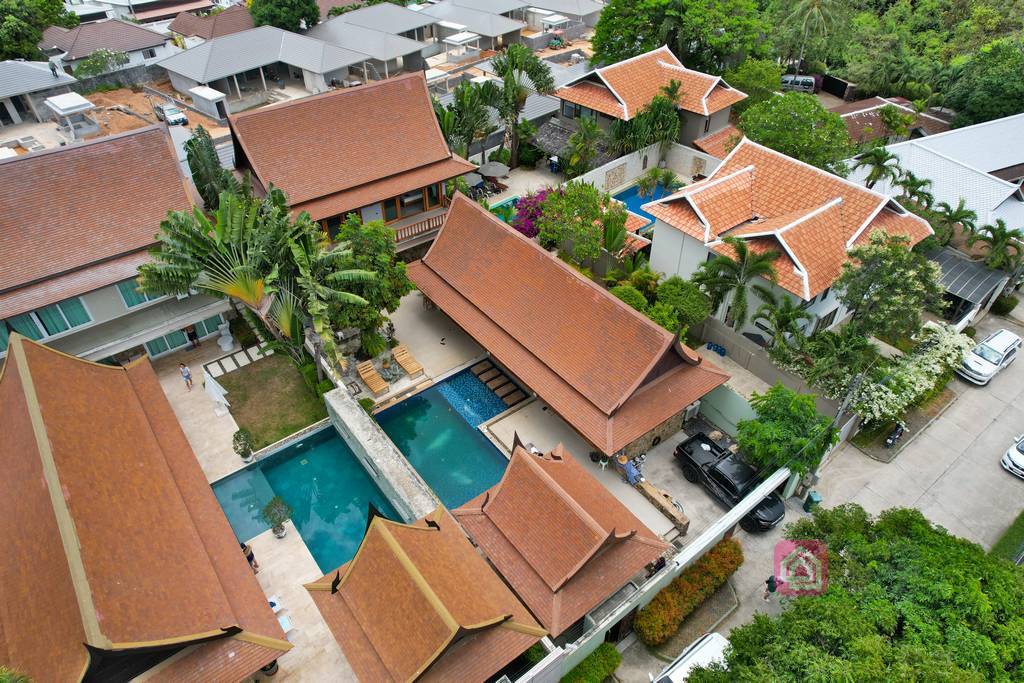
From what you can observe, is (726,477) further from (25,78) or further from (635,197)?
(25,78)

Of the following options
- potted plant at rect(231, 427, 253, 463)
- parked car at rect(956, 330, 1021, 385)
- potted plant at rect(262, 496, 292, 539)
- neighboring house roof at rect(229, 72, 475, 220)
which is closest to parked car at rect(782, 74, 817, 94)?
parked car at rect(956, 330, 1021, 385)

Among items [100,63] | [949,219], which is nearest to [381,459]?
[949,219]

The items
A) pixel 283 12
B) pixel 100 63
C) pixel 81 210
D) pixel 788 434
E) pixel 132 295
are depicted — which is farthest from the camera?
pixel 283 12

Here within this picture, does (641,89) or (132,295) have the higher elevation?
(641,89)

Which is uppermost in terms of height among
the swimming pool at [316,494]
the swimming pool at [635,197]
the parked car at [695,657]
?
the swimming pool at [635,197]

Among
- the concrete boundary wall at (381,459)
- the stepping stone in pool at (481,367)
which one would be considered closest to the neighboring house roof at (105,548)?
the concrete boundary wall at (381,459)

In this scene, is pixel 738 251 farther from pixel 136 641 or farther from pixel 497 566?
pixel 136 641

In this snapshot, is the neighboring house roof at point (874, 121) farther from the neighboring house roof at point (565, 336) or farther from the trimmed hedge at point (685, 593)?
the trimmed hedge at point (685, 593)
